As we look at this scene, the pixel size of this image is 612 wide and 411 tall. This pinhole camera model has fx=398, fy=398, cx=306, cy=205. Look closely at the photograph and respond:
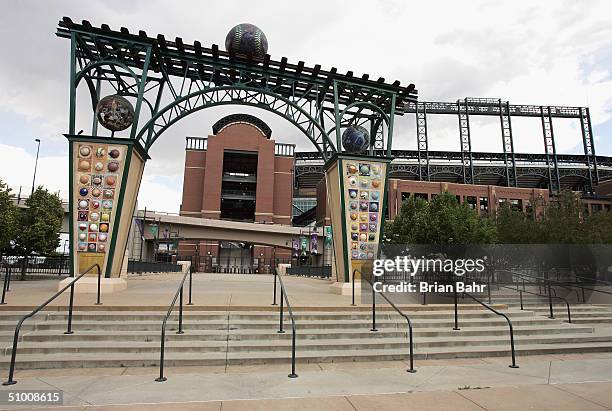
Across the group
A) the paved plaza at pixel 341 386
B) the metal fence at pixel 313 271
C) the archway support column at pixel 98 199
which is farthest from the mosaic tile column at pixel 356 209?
the metal fence at pixel 313 271

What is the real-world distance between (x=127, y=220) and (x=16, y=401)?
9171 millimetres

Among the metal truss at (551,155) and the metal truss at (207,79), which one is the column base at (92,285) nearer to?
the metal truss at (207,79)

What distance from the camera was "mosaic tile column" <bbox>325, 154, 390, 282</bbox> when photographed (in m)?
14.9

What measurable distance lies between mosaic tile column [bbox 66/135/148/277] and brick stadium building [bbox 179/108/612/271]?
56472 millimetres

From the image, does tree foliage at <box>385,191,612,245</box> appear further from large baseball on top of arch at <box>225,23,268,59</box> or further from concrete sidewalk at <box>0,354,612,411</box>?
concrete sidewalk at <box>0,354,612,411</box>

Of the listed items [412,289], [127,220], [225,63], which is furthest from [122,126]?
[412,289]

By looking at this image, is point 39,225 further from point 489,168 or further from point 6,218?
point 489,168

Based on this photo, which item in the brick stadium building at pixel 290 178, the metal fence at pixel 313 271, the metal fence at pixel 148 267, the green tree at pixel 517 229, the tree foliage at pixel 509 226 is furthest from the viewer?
the brick stadium building at pixel 290 178

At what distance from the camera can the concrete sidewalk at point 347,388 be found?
211 inches

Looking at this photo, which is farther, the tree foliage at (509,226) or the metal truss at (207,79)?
the tree foliage at (509,226)

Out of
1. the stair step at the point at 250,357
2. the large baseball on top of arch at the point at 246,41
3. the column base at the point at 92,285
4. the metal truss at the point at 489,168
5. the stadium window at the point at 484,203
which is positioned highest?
the metal truss at the point at 489,168

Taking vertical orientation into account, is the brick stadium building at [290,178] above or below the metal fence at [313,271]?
above

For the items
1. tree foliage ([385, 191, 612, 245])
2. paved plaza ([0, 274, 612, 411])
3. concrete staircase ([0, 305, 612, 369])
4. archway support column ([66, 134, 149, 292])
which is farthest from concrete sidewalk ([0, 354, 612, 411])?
tree foliage ([385, 191, 612, 245])

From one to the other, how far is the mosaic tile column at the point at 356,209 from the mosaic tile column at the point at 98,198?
7.57 metres
